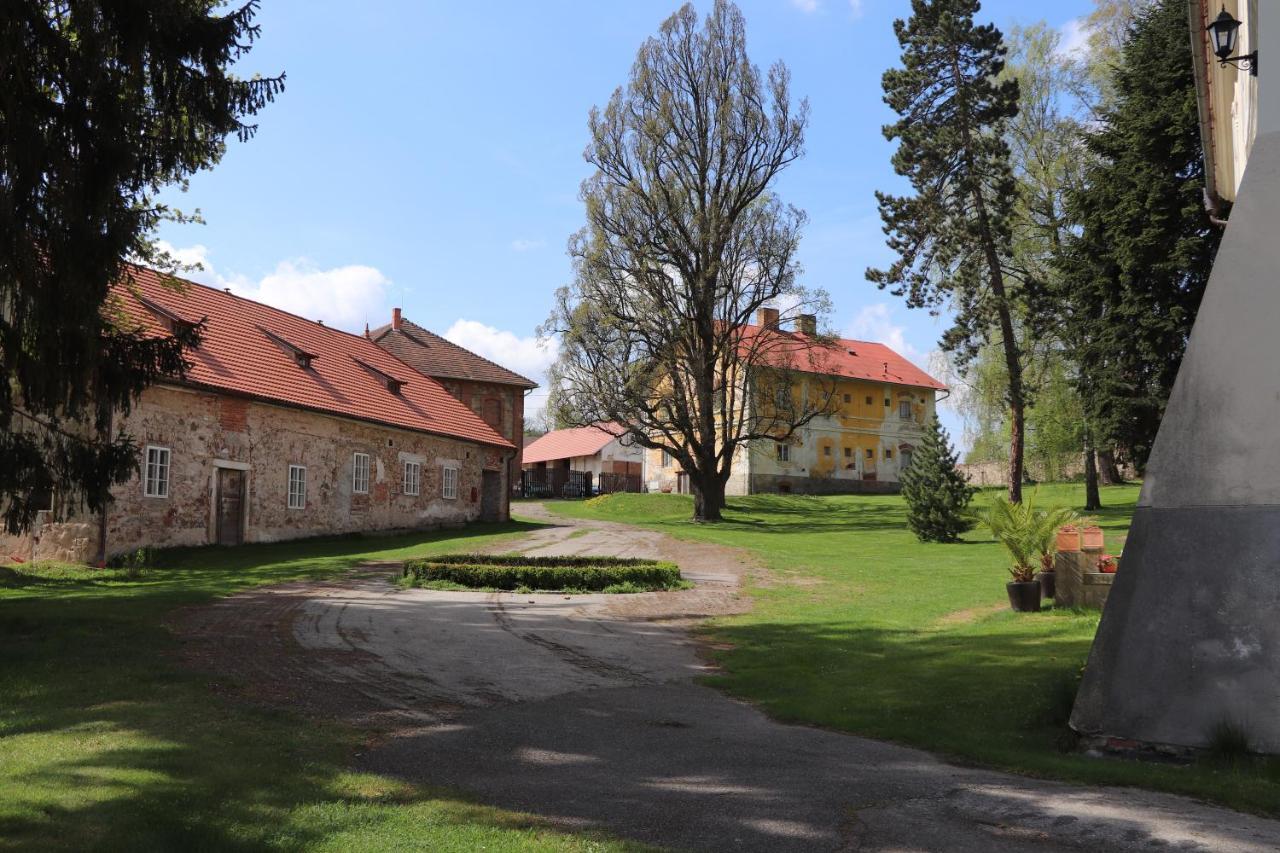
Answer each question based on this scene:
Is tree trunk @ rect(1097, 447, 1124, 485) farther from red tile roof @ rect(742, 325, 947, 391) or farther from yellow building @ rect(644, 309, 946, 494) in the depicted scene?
red tile roof @ rect(742, 325, 947, 391)

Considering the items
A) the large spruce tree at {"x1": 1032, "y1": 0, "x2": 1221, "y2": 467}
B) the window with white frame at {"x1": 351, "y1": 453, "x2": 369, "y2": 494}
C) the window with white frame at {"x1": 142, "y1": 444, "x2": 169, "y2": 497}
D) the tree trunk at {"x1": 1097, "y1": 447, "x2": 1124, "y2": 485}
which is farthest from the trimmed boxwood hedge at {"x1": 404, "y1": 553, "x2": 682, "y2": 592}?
the tree trunk at {"x1": 1097, "y1": 447, "x2": 1124, "y2": 485}

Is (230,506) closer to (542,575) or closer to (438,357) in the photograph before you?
(542,575)

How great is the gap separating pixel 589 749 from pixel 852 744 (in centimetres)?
211

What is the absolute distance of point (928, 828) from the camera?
541cm

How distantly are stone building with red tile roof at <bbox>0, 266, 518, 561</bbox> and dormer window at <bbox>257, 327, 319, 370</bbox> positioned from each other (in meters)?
0.05

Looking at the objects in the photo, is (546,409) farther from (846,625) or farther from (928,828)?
(928,828)

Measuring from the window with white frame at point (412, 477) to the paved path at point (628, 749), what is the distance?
16812 millimetres

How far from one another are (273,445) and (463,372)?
24.7m

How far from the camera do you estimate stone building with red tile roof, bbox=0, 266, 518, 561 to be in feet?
71.5

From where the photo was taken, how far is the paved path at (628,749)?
5.36 metres

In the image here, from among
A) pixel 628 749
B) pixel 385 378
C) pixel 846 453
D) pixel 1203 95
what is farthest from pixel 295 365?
pixel 846 453

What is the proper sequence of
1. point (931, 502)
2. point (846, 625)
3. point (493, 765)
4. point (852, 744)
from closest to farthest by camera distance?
point (493, 765) → point (852, 744) → point (846, 625) → point (931, 502)

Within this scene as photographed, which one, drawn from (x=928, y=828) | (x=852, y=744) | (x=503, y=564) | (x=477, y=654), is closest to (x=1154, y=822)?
(x=928, y=828)

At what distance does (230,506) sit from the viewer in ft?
80.1
